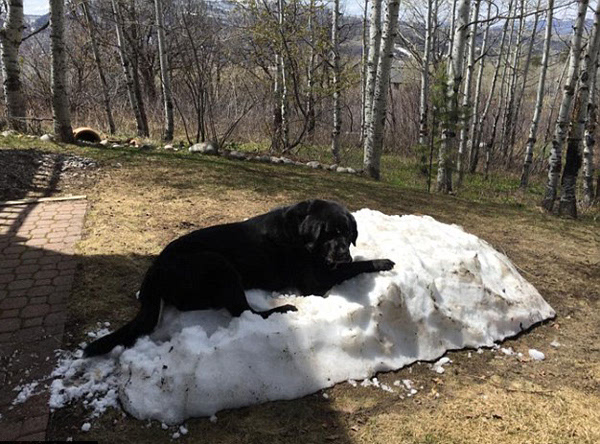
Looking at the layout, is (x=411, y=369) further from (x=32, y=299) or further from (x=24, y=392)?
A: (x=32, y=299)

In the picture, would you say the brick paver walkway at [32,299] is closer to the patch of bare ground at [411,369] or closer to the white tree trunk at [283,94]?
the patch of bare ground at [411,369]

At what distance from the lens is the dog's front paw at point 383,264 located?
3547 mm

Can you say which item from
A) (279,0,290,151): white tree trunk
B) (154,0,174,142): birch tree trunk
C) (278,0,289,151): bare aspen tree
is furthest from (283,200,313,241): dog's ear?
(154,0,174,142): birch tree trunk

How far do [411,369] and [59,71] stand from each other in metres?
9.80

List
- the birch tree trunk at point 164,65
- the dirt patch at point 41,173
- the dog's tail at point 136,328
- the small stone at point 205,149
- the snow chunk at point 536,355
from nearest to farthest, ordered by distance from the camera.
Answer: the dog's tail at point 136,328
the snow chunk at point 536,355
the dirt patch at point 41,173
the small stone at point 205,149
the birch tree trunk at point 164,65

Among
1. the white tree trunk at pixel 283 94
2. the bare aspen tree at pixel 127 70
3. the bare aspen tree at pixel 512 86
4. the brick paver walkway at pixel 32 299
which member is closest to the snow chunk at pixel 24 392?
the brick paver walkway at pixel 32 299

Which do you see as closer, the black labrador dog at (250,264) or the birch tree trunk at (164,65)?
the black labrador dog at (250,264)

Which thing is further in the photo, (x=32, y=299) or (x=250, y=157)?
(x=250, y=157)

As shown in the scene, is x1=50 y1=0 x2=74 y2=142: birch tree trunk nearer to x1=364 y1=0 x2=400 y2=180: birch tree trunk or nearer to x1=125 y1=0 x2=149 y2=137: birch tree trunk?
x1=125 y1=0 x2=149 y2=137: birch tree trunk

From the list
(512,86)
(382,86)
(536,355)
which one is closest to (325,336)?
(536,355)

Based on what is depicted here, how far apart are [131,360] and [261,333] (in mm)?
810

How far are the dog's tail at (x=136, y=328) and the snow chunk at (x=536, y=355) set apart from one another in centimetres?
282

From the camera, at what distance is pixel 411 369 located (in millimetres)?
3086

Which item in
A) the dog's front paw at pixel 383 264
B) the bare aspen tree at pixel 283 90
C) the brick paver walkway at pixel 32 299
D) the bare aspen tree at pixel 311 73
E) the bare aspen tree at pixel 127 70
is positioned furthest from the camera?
the bare aspen tree at pixel 127 70
